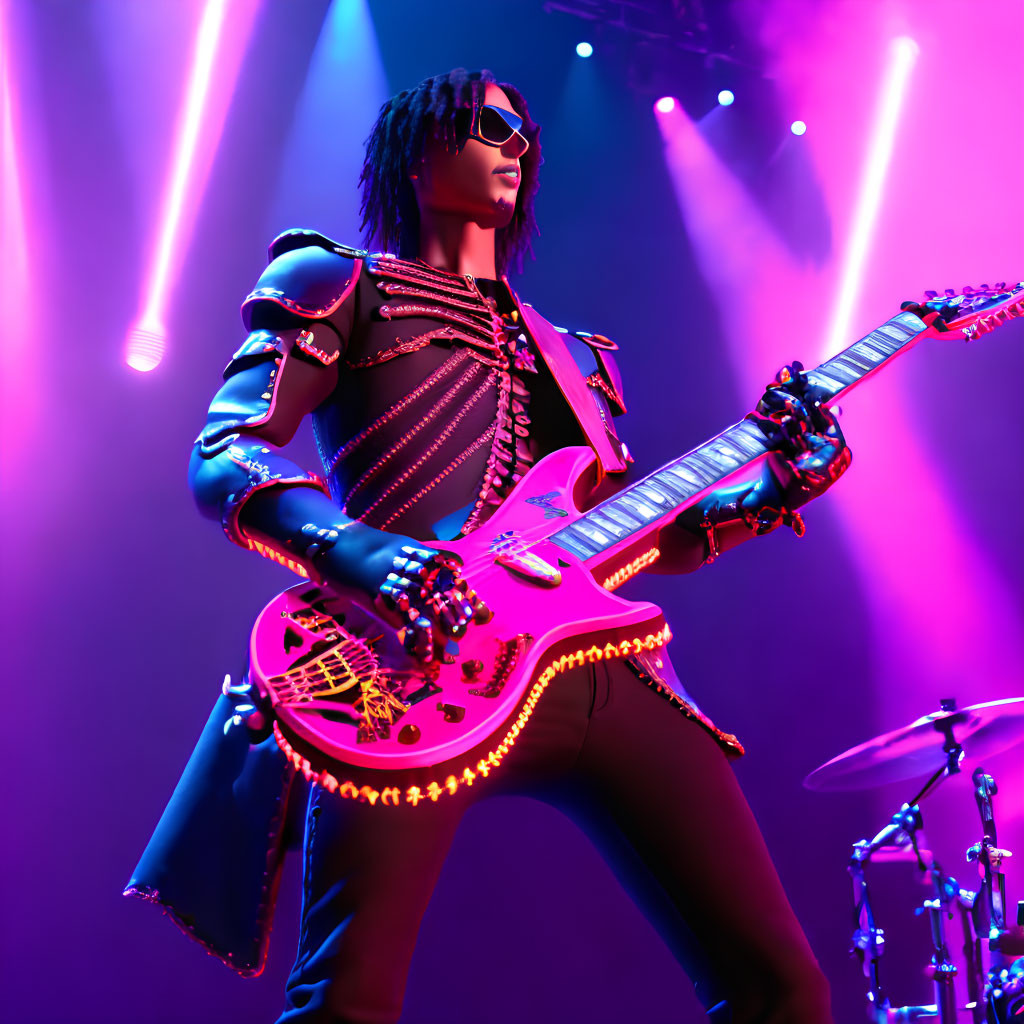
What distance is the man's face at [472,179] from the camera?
79.3 inches

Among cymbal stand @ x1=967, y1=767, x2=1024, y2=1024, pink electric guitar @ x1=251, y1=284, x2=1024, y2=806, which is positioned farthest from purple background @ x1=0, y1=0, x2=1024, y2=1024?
pink electric guitar @ x1=251, y1=284, x2=1024, y2=806

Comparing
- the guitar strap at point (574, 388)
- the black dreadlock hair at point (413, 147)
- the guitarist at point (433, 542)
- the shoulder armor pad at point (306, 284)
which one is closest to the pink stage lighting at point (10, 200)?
the black dreadlock hair at point (413, 147)

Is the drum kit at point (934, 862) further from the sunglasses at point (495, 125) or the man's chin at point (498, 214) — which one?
the sunglasses at point (495, 125)

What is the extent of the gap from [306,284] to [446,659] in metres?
0.78

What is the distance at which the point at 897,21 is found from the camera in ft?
14.3

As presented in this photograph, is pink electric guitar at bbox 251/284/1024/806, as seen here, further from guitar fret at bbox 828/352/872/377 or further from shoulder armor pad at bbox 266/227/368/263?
shoulder armor pad at bbox 266/227/368/263

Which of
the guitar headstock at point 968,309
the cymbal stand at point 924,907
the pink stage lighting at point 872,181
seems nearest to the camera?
the guitar headstock at point 968,309

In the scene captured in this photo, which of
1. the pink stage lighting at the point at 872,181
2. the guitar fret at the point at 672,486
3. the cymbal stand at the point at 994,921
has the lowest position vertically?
the cymbal stand at the point at 994,921

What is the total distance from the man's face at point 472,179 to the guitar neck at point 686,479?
68cm

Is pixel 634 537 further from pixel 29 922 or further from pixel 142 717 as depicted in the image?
pixel 29 922

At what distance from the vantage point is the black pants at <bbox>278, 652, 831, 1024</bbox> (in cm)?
128

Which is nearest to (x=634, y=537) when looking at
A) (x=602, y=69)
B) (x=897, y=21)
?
(x=602, y=69)

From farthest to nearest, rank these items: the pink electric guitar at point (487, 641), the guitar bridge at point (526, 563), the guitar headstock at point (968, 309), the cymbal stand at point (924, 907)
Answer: the cymbal stand at point (924, 907), the guitar headstock at point (968, 309), the guitar bridge at point (526, 563), the pink electric guitar at point (487, 641)

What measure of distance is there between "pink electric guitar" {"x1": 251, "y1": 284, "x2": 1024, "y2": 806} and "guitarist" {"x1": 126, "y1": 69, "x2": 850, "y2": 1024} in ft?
0.22
